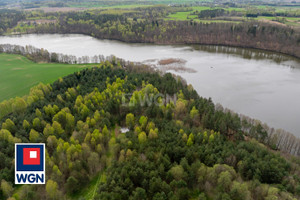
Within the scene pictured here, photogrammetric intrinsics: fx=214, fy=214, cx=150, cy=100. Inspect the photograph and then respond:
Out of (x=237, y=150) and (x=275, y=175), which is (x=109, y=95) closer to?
(x=237, y=150)

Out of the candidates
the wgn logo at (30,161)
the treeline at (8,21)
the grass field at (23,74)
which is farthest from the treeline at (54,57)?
the treeline at (8,21)

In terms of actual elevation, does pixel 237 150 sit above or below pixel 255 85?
below

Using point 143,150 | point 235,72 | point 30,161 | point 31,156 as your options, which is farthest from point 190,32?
point 30,161

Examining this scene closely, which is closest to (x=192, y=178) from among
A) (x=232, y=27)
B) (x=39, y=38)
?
(x=232, y=27)

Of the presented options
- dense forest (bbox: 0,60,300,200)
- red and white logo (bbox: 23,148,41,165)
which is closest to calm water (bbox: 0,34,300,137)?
dense forest (bbox: 0,60,300,200)

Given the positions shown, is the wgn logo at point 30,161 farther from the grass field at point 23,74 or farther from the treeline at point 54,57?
the treeline at point 54,57

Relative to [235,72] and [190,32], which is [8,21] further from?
[235,72]
